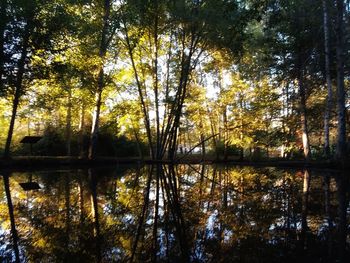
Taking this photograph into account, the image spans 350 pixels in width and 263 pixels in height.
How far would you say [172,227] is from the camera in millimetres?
5215

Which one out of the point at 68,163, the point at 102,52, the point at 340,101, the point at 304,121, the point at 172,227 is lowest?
the point at 172,227

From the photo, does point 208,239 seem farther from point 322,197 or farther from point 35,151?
point 35,151

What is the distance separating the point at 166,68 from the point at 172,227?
2125 centimetres

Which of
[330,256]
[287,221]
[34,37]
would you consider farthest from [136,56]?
[330,256]

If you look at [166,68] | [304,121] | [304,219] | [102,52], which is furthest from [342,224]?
[166,68]

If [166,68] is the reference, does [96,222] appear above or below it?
below

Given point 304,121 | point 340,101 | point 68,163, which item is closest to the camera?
point 340,101

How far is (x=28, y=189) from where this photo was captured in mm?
9484

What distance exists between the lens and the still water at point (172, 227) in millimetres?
3877

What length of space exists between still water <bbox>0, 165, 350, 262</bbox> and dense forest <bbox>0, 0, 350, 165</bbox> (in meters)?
4.16

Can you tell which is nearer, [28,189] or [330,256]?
[330,256]

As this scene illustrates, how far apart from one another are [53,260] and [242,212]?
375cm

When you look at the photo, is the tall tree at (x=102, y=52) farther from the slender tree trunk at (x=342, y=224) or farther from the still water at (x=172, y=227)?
the slender tree trunk at (x=342, y=224)

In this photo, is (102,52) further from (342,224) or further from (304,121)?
(342,224)
